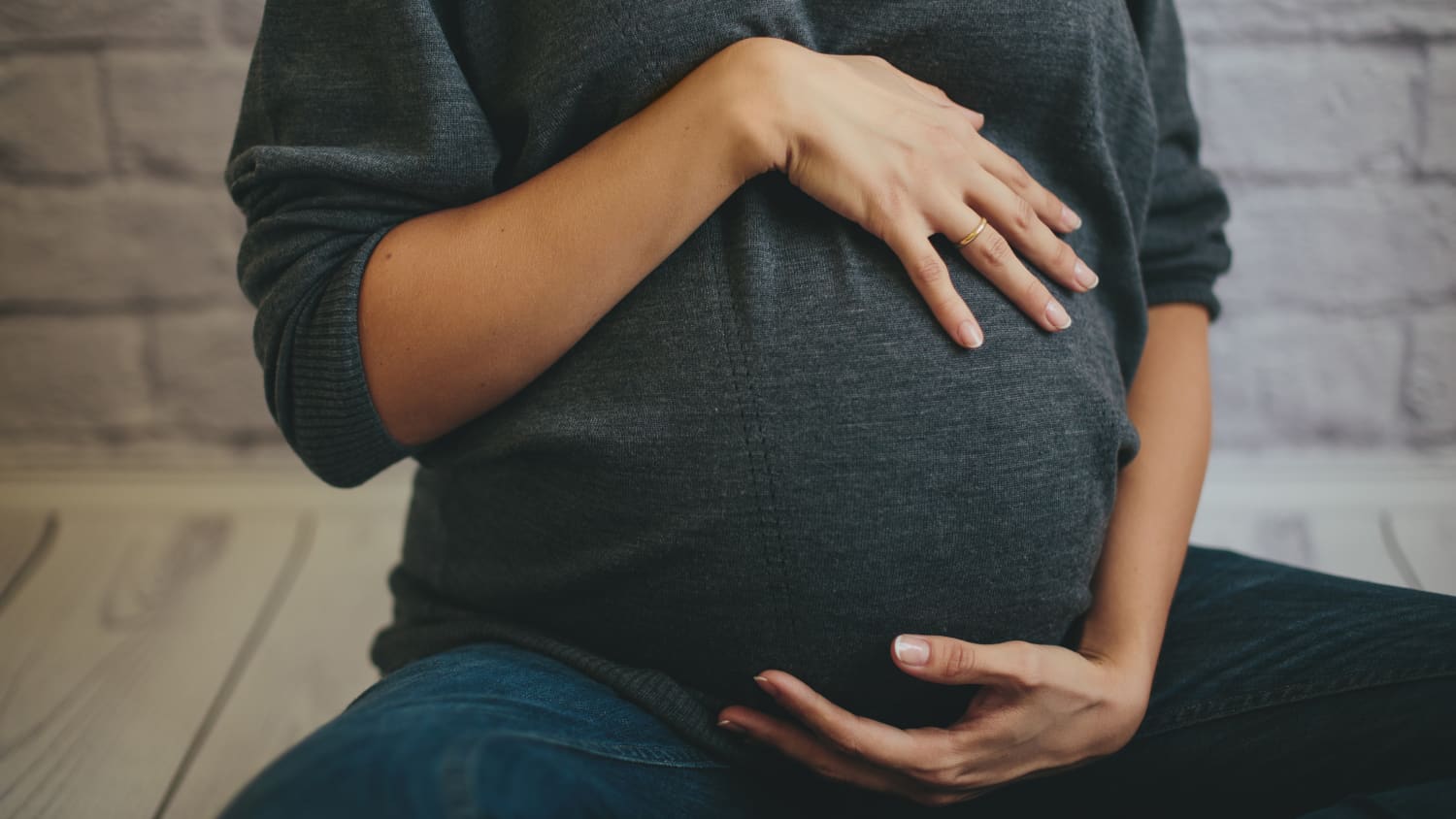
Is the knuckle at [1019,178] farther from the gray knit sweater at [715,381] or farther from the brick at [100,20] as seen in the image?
the brick at [100,20]

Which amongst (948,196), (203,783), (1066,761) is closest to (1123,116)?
(948,196)

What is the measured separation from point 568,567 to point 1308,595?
52cm

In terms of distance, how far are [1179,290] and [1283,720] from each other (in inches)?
12.7

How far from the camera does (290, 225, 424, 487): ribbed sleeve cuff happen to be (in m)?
0.60

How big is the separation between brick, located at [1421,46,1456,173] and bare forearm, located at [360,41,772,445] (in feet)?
2.95

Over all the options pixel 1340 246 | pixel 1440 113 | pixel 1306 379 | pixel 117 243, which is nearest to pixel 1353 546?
pixel 1306 379

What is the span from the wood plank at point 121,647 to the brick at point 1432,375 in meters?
1.33

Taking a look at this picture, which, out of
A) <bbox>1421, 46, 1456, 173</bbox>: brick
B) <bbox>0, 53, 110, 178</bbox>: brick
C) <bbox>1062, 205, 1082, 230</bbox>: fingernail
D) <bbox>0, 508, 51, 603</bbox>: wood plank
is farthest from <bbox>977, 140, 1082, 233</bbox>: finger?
<bbox>0, 508, 51, 603</bbox>: wood plank

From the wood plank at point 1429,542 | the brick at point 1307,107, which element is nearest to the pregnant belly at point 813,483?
the brick at point 1307,107

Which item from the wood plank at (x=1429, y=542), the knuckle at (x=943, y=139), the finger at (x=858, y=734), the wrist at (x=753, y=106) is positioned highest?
the wrist at (x=753, y=106)

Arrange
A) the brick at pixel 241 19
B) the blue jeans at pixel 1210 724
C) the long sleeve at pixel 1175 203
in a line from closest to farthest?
the blue jeans at pixel 1210 724
the long sleeve at pixel 1175 203
the brick at pixel 241 19

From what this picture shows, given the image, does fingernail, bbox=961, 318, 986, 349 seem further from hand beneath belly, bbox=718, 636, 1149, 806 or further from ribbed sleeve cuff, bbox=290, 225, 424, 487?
ribbed sleeve cuff, bbox=290, 225, 424, 487

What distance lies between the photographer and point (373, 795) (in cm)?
41

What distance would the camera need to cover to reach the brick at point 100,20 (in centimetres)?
104
